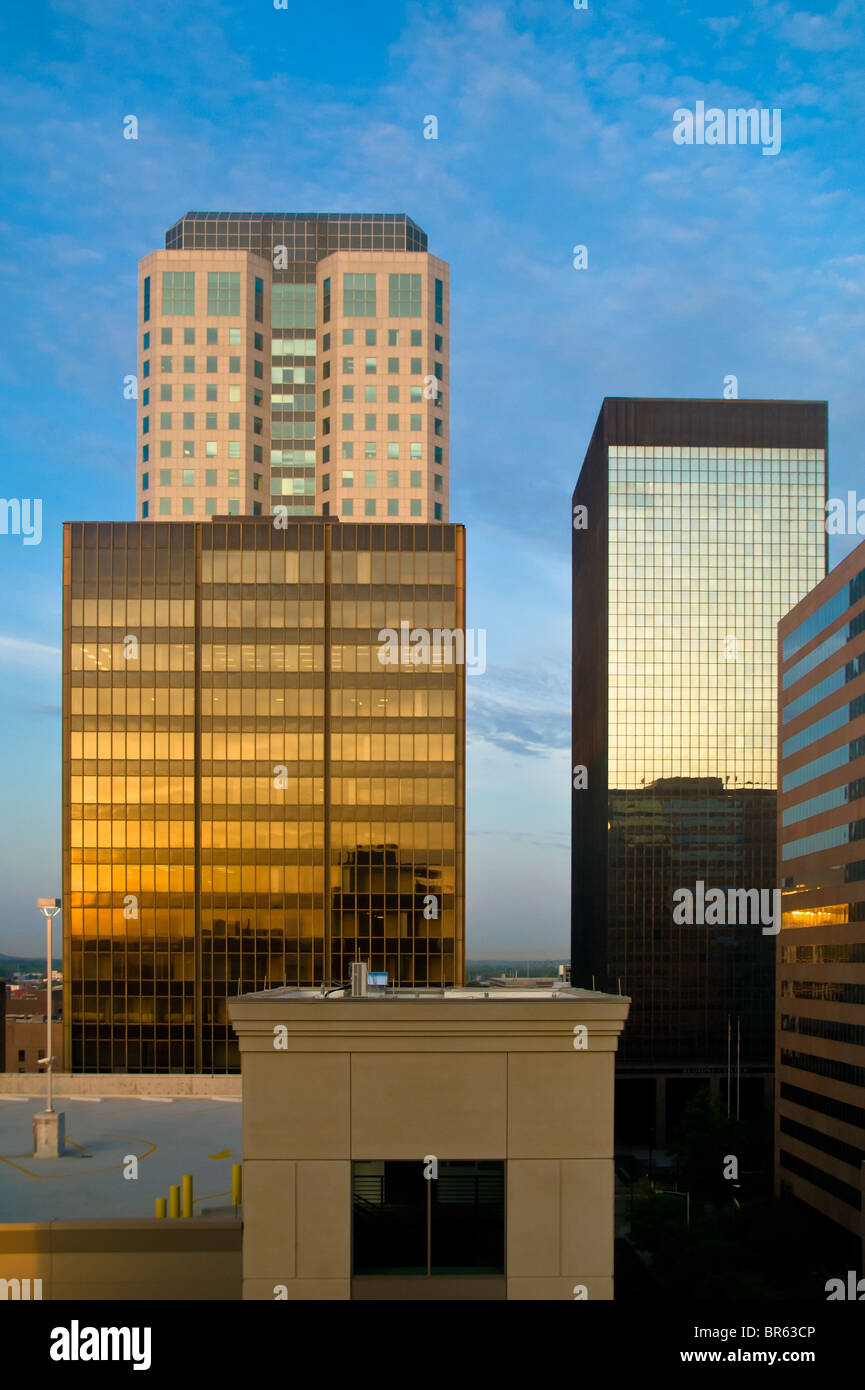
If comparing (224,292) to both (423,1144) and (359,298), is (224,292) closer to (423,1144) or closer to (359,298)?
(359,298)

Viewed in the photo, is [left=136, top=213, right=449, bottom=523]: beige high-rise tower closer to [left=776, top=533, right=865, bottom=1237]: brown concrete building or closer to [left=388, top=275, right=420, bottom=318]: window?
[left=388, top=275, right=420, bottom=318]: window

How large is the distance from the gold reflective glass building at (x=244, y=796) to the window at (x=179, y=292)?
45728mm

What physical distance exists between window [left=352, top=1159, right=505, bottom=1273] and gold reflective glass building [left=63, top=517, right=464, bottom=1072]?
2977 inches

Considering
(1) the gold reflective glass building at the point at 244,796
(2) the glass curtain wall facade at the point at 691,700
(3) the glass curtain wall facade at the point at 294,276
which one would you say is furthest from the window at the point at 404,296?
(1) the gold reflective glass building at the point at 244,796

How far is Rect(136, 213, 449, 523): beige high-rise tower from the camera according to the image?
12850 centimetres

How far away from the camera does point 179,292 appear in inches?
5182

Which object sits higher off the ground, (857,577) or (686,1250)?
(857,577)

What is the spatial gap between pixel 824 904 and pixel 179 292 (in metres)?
99.0

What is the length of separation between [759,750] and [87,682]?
85043 mm

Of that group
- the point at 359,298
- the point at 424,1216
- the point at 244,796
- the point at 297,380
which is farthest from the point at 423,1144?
the point at 297,380

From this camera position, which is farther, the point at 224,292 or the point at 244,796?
the point at 224,292

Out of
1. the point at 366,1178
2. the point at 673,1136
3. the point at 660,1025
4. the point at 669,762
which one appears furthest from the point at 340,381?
the point at 366,1178
